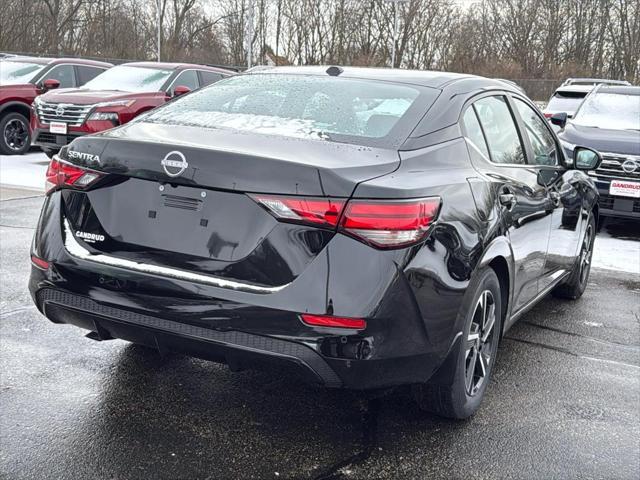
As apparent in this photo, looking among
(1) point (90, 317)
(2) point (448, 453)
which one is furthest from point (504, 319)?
(1) point (90, 317)

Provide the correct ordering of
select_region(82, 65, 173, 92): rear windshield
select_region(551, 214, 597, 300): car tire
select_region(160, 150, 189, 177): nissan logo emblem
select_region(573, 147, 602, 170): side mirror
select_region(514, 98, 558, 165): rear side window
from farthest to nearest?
select_region(82, 65, 173, 92): rear windshield < select_region(551, 214, 597, 300): car tire < select_region(573, 147, 602, 170): side mirror < select_region(514, 98, 558, 165): rear side window < select_region(160, 150, 189, 177): nissan logo emblem

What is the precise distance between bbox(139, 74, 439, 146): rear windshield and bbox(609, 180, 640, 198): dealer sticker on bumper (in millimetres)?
5562

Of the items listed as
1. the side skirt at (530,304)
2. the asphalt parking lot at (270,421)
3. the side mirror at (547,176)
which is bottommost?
the asphalt parking lot at (270,421)

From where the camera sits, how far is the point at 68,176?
10.2 feet

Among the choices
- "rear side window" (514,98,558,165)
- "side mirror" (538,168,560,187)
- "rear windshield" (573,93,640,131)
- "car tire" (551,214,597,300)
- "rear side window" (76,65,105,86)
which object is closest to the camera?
"side mirror" (538,168,560,187)

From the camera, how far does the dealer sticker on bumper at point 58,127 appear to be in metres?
11.0

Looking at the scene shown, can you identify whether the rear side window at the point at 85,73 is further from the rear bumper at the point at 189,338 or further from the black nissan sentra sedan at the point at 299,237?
the rear bumper at the point at 189,338

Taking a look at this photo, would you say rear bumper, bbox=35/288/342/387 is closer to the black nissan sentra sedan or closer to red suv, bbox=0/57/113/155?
the black nissan sentra sedan

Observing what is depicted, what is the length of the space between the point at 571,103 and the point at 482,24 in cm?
3529

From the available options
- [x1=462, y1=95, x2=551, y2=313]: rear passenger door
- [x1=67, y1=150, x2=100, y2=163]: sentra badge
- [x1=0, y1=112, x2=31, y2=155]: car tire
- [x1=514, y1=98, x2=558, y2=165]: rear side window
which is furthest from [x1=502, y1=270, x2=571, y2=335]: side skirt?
[x1=0, y1=112, x2=31, y2=155]: car tire

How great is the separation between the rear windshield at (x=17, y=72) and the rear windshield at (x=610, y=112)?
938 centimetres

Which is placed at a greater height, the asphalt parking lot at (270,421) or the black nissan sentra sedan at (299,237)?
the black nissan sentra sedan at (299,237)

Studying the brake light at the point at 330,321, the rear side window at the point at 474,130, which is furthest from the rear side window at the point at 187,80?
the brake light at the point at 330,321

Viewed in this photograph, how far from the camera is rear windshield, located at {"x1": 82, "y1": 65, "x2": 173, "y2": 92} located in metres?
12.0
